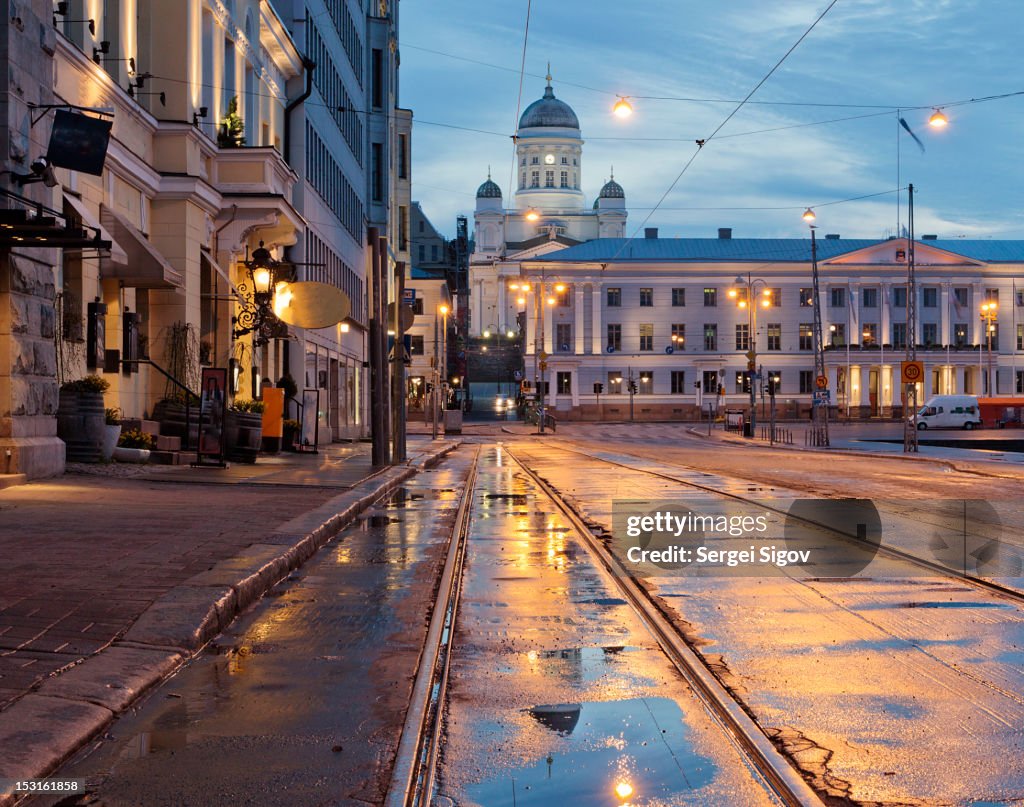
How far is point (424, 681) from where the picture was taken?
7.19 meters

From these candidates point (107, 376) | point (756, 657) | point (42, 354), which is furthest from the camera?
point (107, 376)

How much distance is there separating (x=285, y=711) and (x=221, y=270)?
24151 millimetres

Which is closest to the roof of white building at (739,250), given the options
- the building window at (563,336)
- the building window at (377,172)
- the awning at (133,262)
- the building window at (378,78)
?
the building window at (563,336)

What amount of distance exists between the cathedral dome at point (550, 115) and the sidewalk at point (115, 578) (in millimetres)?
163054

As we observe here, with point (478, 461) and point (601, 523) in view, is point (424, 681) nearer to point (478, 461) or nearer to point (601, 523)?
point (601, 523)

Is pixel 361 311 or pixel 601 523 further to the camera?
pixel 361 311

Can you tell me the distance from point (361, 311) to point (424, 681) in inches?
2310

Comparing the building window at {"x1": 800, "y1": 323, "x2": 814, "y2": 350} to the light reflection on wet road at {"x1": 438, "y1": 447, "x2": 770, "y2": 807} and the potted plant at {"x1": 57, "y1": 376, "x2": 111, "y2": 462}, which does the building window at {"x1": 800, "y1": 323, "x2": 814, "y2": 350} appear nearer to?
the potted plant at {"x1": 57, "y1": 376, "x2": 111, "y2": 462}

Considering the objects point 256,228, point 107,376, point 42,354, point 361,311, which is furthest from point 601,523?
point 361,311

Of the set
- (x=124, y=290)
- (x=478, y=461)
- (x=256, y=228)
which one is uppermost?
(x=256, y=228)

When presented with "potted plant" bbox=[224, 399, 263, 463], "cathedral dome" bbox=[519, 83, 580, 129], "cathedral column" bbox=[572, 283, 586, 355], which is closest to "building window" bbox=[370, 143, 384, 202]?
"potted plant" bbox=[224, 399, 263, 463]

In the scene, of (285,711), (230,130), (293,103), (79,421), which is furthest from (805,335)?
(285,711)

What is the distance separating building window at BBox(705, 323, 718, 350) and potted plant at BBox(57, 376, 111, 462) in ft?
331

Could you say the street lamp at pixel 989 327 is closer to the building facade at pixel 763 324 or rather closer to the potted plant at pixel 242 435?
the building facade at pixel 763 324
